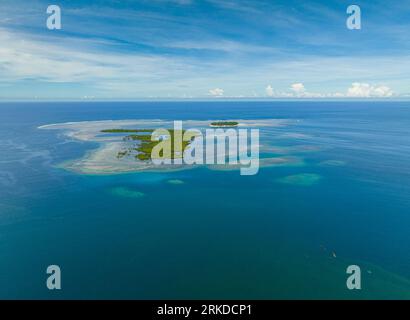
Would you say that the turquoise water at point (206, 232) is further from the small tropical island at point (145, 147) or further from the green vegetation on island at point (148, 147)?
the small tropical island at point (145, 147)

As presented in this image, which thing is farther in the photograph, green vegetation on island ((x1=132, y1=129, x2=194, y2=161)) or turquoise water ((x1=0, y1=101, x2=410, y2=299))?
green vegetation on island ((x1=132, y1=129, x2=194, y2=161))

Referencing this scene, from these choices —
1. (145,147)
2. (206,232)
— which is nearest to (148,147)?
(145,147)

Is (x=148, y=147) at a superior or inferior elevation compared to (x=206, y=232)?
superior

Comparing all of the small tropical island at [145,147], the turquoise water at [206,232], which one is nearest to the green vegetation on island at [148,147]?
the small tropical island at [145,147]

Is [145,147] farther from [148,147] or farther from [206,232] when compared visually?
[206,232]

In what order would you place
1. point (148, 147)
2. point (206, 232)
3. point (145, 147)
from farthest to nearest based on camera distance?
point (145, 147) < point (148, 147) < point (206, 232)

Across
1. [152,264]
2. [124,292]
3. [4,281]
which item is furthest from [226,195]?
[4,281]

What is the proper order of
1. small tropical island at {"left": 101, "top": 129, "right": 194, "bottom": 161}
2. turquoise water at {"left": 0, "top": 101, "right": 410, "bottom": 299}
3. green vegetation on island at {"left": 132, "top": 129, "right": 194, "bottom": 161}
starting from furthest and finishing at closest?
small tropical island at {"left": 101, "top": 129, "right": 194, "bottom": 161}, green vegetation on island at {"left": 132, "top": 129, "right": 194, "bottom": 161}, turquoise water at {"left": 0, "top": 101, "right": 410, "bottom": 299}

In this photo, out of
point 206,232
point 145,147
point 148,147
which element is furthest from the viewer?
point 145,147

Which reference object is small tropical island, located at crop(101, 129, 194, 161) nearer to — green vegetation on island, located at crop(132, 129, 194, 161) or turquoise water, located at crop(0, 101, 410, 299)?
green vegetation on island, located at crop(132, 129, 194, 161)

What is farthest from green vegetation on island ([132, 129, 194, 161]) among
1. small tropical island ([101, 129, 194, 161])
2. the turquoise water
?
the turquoise water
